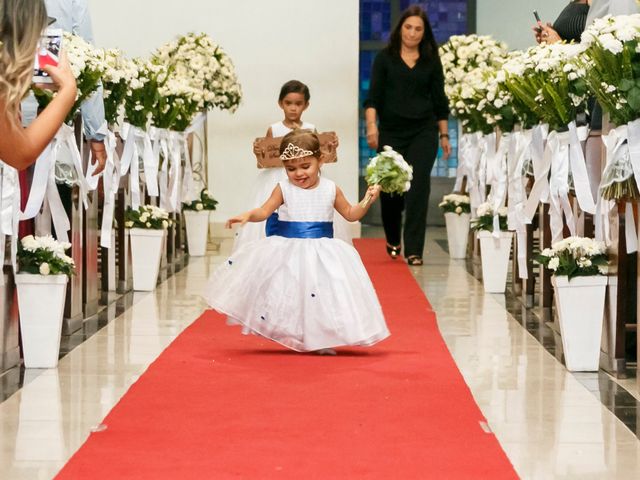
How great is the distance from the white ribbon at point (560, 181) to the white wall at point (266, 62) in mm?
A: 7434

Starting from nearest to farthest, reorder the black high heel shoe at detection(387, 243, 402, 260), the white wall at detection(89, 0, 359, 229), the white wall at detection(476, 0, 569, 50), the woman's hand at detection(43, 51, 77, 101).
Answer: the woman's hand at detection(43, 51, 77, 101) < the black high heel shoe at detection(387, 243, 402, 260) < the white wall at detection(476, 0, 569, 50) < the white wall at detection(89, 0, 359, 229)

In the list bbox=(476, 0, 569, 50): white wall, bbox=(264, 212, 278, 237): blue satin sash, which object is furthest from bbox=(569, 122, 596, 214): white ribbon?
bbox=(476, 0, 569, 50): white wall

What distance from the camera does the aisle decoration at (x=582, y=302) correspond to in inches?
230

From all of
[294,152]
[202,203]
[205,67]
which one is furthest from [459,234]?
[294,152]

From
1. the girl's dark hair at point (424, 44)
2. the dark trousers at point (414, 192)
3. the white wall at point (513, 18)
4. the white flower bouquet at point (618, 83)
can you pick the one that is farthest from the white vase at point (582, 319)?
the white wall at point (513, 18)

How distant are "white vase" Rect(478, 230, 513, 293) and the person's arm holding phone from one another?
5940 millimetres

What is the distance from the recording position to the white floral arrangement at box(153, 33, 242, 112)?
39.2 feet

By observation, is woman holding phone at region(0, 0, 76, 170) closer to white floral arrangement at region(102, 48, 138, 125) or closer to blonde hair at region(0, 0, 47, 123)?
blonde hair at region(0, 0, 47, 123)

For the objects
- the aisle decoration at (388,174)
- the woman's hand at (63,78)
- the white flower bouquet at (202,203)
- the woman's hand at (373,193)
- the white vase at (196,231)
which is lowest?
the white vase at (196,231)

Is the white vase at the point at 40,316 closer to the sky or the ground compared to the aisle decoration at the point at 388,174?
closer to the ground

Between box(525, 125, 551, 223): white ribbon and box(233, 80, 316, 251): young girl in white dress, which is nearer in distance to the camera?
box(525, 125, 551, 223): white ribbon

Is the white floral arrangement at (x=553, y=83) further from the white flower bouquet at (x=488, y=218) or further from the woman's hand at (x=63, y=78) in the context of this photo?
the woman's hand at (x=63, y=78)

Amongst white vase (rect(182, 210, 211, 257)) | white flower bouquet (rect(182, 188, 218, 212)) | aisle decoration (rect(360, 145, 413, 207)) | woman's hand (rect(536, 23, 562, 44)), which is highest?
woman's hand (rect(536, 23, 562, 44))

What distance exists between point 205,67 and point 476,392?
7228 millimetres
